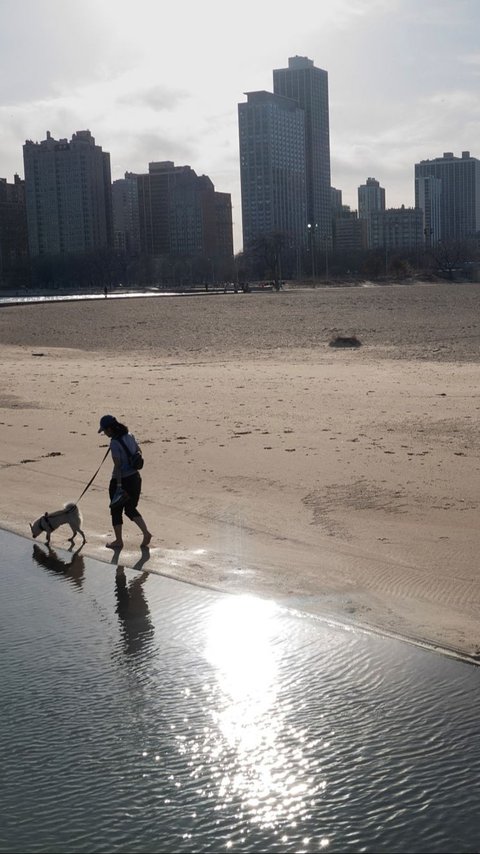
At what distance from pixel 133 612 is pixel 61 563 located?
69.2 inches

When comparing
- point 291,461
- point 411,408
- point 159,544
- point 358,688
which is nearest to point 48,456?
point 291,461

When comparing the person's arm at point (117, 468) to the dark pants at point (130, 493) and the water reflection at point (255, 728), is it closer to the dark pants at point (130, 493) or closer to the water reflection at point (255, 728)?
the dark pants at point (130, 493)

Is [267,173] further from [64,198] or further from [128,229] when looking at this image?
[64,198]

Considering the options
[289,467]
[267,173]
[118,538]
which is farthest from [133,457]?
[267,173]

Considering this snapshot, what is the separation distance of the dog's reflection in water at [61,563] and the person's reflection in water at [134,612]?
0.40 metres

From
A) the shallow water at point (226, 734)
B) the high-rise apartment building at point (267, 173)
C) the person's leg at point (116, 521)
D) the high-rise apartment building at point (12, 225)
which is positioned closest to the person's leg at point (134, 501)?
the person's leg at point (116, 521)

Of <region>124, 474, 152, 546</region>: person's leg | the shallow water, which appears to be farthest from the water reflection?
<region>124, 474, 152, 546</region>: person's leg

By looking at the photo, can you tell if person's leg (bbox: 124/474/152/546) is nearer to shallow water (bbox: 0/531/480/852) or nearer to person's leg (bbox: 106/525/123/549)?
person's leg (bbox: 106/525/123/549)

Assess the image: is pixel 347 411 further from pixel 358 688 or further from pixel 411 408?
pixel 358 688

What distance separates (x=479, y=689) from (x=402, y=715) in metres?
0.59

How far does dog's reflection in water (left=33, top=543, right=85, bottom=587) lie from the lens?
954 cm

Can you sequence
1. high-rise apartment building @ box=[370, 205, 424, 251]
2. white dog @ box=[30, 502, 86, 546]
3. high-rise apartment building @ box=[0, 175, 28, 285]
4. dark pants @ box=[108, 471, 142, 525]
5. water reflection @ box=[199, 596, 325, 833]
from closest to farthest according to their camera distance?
water reflection @ box=[199, 596, 325, 833] < dark pants @ box=[108, 471, 142, 525] < white dog @ box=[30, 502, 86, 546] < high-rise apartment building @ box=[0, 175, 28, 285] < high-rise apartment building @ box=[370, 205, 424, 251]

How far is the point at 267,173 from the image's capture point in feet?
611

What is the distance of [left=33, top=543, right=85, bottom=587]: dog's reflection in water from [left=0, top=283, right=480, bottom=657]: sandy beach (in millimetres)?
201
